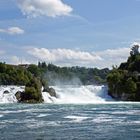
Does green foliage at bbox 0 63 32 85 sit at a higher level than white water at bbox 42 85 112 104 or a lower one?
higher

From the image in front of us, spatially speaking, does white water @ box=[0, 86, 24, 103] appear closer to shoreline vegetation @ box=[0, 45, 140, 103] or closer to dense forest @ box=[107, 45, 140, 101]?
shoreline vegetation @ box=[0, 45, 140, 103]

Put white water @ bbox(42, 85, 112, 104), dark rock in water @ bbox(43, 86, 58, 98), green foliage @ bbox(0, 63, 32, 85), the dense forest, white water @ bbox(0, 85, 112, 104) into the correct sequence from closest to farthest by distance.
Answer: white water @ bbox(0, 85, 112, 104) < white water @ bbox(42, 85, 112, 104) < dark rock in water @ bbox(43, 86, 58, 98) < the dense forest < green foliage @ bbox(0, 63, 32, 85)

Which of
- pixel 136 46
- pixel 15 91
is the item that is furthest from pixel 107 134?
pixel 136 46

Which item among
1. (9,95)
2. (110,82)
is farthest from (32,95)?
(110,82)

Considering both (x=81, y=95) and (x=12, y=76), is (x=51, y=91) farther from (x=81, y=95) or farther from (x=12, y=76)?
(x=12, y=76)

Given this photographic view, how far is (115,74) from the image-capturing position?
115m

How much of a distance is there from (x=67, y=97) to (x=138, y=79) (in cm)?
1951

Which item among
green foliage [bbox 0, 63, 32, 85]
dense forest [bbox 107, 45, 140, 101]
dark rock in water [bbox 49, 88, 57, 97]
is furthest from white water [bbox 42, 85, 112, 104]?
green foliage [bbox 0, 63, 32, 85]

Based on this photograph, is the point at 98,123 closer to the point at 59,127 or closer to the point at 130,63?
the point at 59,127

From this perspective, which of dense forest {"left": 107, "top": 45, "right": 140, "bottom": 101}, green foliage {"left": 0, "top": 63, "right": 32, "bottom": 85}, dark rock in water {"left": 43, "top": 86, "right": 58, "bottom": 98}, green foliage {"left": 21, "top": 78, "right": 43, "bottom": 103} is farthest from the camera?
green foliage {"left": 0, "top": 63, "right": 32, "bottom": 85}

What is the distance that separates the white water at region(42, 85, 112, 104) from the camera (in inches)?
4126

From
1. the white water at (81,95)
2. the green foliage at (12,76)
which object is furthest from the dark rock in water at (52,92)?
the green foliage at (12,76)

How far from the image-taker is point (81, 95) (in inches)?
4350

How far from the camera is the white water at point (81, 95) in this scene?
10481cm
